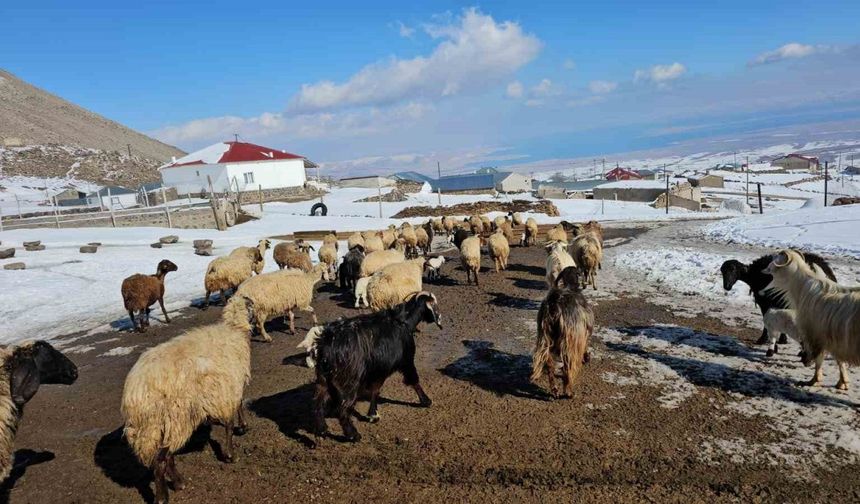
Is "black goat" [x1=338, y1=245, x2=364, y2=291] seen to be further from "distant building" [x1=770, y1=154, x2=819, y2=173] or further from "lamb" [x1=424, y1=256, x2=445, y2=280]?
"distant building" [x1=770, y1=154, x2=819, y2=173]

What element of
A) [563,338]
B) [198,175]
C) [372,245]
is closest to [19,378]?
[563,338]

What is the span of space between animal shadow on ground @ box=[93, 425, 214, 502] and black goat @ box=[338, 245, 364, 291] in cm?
709

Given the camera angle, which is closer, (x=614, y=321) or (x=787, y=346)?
(x=787, y=346)

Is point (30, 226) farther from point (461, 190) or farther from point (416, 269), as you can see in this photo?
point (461, 190)

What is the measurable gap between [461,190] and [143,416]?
192 feet

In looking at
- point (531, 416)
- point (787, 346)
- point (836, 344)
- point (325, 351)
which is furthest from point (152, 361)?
point (787, 346)

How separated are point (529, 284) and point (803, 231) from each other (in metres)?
13.7

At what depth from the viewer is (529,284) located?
1355 cm

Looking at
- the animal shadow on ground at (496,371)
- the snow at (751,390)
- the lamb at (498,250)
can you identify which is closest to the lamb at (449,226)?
the lamb at (498,250)

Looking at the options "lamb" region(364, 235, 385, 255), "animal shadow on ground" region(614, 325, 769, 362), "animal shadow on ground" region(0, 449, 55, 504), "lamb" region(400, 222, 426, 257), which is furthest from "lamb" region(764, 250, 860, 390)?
"lamb" region(400, 222, 426, 257)

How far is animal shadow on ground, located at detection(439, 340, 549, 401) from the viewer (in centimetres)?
689

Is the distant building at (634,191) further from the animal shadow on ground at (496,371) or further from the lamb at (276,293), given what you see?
the animal shadow on ground at (496,371)

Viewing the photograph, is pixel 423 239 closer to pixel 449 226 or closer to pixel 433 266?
pixel 449 226

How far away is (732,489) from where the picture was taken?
455 centimetres
